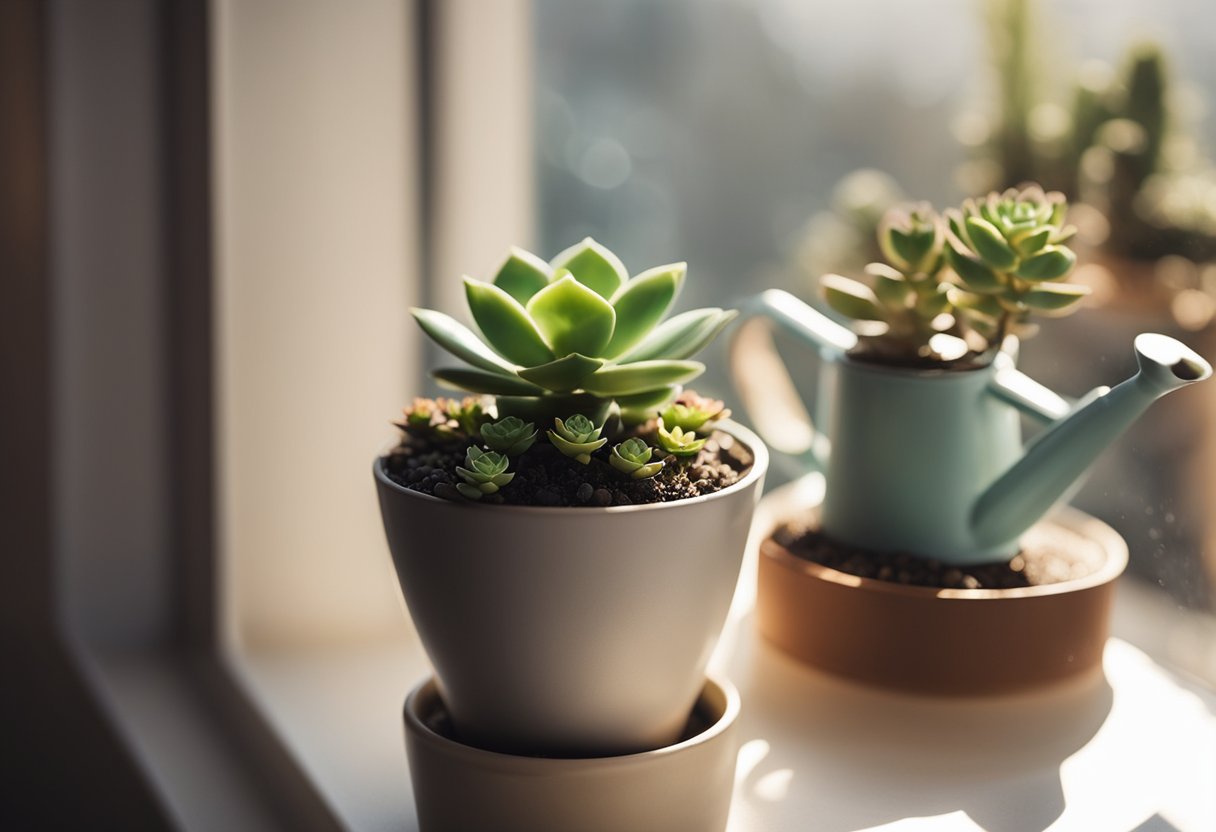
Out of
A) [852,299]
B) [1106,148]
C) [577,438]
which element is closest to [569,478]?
[577,438]

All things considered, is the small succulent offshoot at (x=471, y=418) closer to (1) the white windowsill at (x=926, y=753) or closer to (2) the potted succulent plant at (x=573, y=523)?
(2) the potted succulent plant at (x=573, y=523)

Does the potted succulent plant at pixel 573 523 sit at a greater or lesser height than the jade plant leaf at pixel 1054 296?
lesser

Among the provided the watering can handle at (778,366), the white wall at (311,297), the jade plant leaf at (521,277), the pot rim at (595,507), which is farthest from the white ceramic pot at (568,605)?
the white wall at (311,297)

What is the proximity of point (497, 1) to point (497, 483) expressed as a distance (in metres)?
0.53

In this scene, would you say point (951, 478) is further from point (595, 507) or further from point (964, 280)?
point (595, 507)

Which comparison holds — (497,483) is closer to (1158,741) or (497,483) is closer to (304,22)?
(1158,741)

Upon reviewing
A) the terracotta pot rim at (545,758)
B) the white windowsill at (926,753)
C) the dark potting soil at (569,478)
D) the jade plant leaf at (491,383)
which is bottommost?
the white windowsill at (926,753)

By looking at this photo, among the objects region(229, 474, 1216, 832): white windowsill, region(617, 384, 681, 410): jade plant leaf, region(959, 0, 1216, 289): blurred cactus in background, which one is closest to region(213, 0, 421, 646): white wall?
region(229, 474, 1216, 832): white windowsill

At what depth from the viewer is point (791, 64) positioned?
1.24 m

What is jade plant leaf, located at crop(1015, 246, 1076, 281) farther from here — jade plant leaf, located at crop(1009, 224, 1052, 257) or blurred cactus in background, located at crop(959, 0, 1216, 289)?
blurred cactus in background, located at crop(959, 0, 1216, 289)

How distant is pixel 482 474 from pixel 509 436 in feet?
0.09

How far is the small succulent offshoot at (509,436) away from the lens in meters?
0.44

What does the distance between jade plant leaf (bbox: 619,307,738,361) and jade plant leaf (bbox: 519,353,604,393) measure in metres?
0.04

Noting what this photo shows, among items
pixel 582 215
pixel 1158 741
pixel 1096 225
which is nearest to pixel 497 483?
pixel 1158 741
